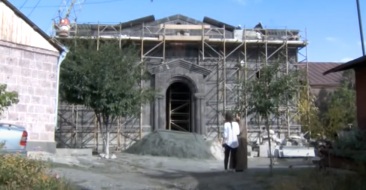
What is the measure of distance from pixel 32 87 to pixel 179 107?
1401 centimetres

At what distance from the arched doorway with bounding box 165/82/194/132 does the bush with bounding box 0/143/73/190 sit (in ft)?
67.1

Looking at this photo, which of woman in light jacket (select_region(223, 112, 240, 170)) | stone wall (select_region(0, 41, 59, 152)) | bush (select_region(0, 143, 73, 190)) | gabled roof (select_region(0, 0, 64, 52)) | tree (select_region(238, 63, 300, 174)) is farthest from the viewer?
gabled roof (select_region(0, 0, 64, 52))

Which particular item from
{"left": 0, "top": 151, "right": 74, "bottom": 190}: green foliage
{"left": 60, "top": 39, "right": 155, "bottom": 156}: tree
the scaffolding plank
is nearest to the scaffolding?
the scaffolding plank

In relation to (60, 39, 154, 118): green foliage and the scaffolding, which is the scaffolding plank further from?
(60, 39, 154, 118): green foliage

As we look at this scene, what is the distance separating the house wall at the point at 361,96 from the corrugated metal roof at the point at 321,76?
85.9 feet

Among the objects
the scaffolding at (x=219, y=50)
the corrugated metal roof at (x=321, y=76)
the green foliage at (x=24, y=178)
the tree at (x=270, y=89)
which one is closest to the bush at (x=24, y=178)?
the green foliage at (x=24, y=178)

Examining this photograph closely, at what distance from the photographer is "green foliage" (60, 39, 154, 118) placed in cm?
1845

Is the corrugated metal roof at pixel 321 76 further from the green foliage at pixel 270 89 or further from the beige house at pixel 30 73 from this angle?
the green foliage at pixel 270 89

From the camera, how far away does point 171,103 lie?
29.3 meters

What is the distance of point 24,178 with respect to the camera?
24.9 ft

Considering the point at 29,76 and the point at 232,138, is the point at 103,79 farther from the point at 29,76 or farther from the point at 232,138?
the point at 232,138

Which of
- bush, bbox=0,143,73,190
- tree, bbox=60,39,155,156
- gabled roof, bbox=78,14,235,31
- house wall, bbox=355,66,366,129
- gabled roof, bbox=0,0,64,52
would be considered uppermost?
gabled roof, bbox=78,14,235,31

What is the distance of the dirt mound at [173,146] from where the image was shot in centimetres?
2014

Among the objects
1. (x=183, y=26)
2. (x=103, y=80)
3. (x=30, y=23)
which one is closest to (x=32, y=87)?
(x=30, y=23)
